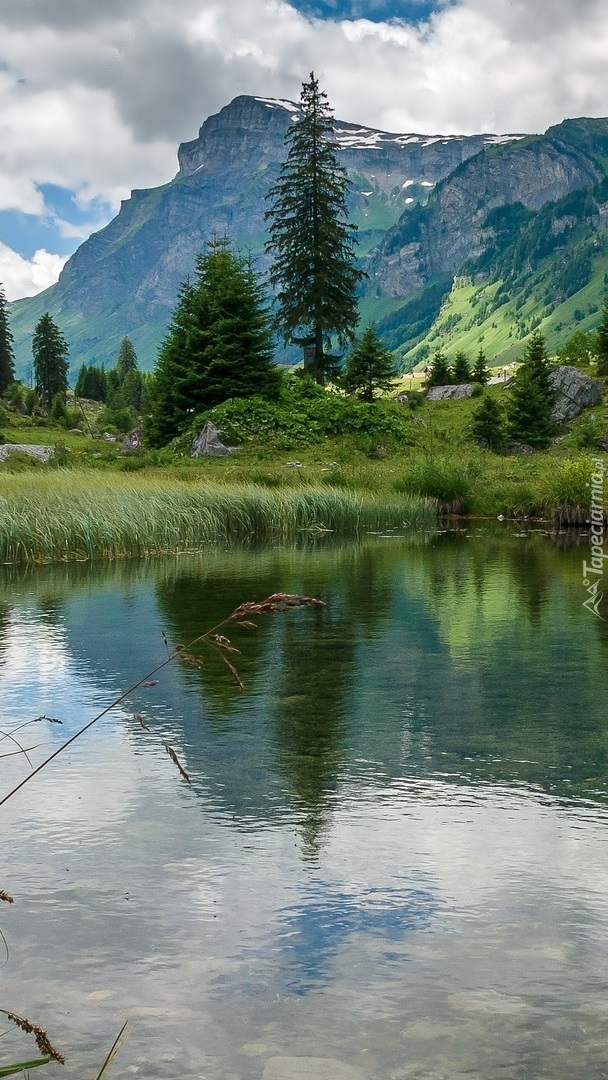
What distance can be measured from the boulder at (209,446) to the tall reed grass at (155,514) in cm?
881

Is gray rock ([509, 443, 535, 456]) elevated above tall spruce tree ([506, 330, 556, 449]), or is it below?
below

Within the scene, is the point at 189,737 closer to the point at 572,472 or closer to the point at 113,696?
the point at 113,696

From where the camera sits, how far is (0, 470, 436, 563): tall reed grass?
61.3 ft

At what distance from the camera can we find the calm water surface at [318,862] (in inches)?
120

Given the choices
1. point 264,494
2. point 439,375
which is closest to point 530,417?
point 439,375

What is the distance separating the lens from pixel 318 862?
14.5 feet

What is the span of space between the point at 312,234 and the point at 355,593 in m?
39.1

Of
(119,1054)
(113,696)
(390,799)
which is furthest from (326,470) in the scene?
(119,1054)

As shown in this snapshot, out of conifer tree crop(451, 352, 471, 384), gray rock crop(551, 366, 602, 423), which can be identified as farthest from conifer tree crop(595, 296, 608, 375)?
conifer tree crop(451, 352, 471, 384)

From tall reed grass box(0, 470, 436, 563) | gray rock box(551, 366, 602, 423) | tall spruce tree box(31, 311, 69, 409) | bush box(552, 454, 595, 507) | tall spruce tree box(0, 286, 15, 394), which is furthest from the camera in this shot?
tall spruce tree box(31, 311, 69, 409)

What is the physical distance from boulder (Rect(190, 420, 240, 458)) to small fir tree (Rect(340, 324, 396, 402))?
64.4ft

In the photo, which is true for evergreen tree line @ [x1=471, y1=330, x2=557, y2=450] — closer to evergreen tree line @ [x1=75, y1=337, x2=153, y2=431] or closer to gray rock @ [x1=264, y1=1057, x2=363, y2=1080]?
gray rock @ [x1=264, y1=1057, x2=363, y2=1080]

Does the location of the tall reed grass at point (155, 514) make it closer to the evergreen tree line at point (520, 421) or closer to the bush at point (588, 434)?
the bush at point (588, 434)

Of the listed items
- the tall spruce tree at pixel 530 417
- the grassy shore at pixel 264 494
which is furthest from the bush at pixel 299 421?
the tall spruce tree at pixel 530 417
